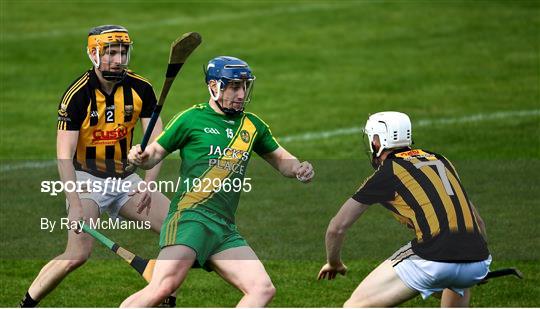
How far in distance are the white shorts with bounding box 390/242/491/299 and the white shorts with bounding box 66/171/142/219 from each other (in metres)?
3.09

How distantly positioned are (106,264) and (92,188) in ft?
7.40

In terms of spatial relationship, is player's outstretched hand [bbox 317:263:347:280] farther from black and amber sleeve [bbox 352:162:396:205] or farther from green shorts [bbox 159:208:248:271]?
green shorts [bbox 159:208:248:271]

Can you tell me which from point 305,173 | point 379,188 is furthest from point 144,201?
point 379,188

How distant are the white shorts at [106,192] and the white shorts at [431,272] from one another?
309 cm

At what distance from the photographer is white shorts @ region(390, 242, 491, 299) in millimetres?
9164

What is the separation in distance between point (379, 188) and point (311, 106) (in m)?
12.5

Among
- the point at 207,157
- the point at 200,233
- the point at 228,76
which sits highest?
the point at 228,76

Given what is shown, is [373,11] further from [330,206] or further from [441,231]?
[441,231]

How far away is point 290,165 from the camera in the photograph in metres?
10.5

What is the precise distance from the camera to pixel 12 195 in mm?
16109

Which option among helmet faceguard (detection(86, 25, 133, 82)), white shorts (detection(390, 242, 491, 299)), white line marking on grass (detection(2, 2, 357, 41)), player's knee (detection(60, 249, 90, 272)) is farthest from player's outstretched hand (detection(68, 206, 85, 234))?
white line marking on grass (detection(2, 2, 357, 41))

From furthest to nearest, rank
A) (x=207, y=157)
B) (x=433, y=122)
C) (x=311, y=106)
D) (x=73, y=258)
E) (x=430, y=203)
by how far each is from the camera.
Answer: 1. (x=311, y=106)
2. (x=433, y=122)
3. (x=73, y=258)
4. (x=207, y=157)
5. (x=430, y=203)

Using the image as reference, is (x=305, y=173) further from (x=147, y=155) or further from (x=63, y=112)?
(x=63, y=112)

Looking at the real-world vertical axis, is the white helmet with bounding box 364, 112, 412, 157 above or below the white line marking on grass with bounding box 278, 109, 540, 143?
above
